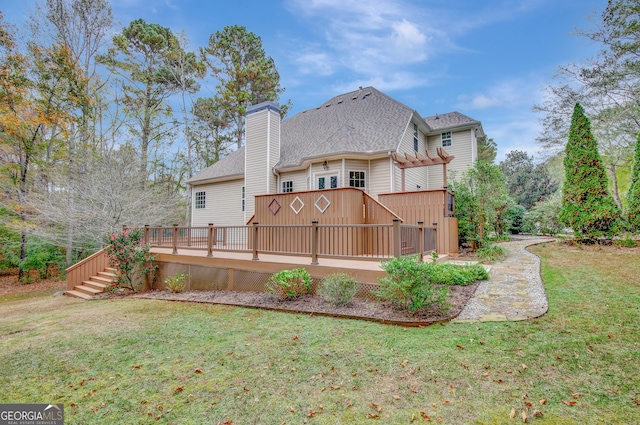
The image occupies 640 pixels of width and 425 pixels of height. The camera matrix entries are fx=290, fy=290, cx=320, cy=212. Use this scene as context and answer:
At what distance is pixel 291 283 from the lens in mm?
6180

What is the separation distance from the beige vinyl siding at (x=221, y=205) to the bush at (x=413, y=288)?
1120cm

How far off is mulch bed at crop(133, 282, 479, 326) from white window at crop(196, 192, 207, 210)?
1002 centimetres

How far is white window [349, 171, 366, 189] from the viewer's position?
11523 mm

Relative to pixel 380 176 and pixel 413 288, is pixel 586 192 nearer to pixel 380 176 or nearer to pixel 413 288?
pixel 380 176

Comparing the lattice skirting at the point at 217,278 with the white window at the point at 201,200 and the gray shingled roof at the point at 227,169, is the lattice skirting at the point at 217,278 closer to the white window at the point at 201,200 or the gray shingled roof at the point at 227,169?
the gray shingled roof at the point at 227,169

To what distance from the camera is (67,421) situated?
103 inches

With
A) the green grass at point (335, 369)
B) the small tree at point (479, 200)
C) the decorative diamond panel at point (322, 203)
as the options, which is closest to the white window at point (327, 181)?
the decorative diamond panel at point (322, 203)

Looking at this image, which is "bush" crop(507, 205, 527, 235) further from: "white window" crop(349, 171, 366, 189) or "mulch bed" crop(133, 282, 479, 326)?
"mulch bed" crop(133, 282, 479, 326)

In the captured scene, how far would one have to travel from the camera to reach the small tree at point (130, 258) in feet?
30.7

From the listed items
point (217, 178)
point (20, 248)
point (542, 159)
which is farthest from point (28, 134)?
point (542, 159)

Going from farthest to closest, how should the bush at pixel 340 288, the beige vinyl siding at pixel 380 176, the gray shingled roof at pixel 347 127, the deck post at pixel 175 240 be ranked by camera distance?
the gray shingled roof at pixel 347 127, the beige vinyl siding at pixel 380 176, the deck post at pixel 175 240, the bush at pixel 340 288

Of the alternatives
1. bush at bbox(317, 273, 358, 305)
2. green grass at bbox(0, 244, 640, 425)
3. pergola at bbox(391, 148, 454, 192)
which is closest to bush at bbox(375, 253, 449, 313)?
green grass at bbox(0, 244, 640, 425)

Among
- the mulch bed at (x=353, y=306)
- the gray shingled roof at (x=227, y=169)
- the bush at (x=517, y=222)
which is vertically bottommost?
the mulch bed at (x=353, y=306)

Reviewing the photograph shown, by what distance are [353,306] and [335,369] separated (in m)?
2.24
